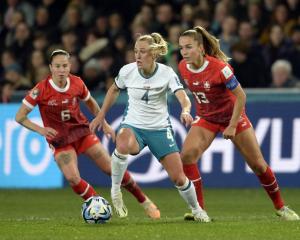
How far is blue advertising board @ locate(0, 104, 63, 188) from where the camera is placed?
17.5m

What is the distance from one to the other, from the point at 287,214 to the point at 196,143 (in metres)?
1.32

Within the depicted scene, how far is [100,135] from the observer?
1756 centimetres

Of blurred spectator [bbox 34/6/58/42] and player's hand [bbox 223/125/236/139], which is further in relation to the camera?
blurred spectator [bbox 34/6/58/42]

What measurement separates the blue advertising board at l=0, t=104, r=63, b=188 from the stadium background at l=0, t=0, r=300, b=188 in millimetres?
16

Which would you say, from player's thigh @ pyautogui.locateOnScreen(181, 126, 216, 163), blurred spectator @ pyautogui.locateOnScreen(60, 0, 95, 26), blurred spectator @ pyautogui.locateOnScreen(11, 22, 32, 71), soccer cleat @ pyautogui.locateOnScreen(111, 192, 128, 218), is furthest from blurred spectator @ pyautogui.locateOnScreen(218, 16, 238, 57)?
soccer cleat @ pyautogui.locateOnScreen(111, 192, 128, 218)

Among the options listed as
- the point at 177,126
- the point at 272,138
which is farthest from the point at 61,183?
the point at 272,138

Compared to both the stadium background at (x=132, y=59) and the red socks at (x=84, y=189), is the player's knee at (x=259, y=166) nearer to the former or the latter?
the red socks at (x=84, y=189)

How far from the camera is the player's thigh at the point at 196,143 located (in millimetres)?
11914

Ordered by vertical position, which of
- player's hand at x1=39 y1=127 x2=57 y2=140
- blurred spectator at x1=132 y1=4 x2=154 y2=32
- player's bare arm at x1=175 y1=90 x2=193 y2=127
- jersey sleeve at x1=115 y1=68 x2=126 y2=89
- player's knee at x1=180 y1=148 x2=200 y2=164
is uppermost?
jersey sleeve at x1=115 y1=68 x2=126 y2=89

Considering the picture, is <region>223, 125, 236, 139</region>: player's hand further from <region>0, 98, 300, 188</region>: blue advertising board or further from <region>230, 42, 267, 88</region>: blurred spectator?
<region>230, 42, 267, 88</region>: blurred spectator

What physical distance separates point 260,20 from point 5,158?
16.0ft

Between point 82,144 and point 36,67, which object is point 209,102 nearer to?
point 82,144

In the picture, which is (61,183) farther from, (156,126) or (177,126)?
(156,126)

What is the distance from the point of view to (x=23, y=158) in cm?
1753
